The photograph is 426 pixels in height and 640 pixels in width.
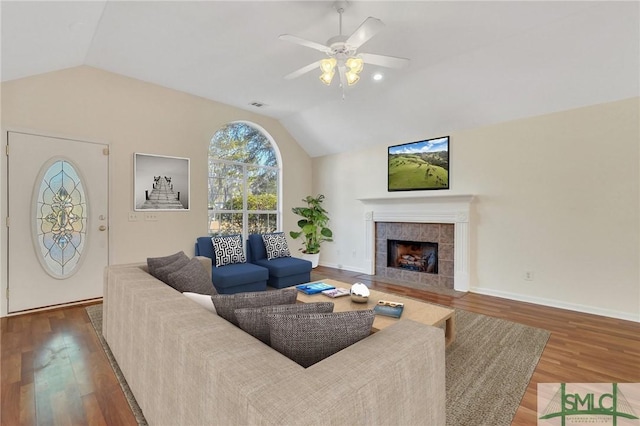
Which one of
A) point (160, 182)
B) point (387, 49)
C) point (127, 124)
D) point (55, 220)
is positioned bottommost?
point (55, 220)

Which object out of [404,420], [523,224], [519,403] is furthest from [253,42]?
[523,224]

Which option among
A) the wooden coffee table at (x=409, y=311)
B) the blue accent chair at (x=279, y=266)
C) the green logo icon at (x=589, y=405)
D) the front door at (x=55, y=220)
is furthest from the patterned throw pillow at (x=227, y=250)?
the green logo icon at (x=589, y=405)

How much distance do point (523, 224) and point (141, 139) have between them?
5358 millimetres

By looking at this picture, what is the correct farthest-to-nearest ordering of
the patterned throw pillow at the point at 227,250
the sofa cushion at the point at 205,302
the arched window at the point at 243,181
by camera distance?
the arched window at the point at 243,181 → the patterned throw pillow at the point at 227,250 → the sofa cushion at the point at 205,302

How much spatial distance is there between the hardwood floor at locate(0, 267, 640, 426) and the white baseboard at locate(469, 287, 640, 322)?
121 millimetres

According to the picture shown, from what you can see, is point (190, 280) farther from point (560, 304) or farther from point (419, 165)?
point (560, 304)

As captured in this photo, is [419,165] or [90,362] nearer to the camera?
[90,362]

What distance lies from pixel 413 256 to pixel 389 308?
293cm

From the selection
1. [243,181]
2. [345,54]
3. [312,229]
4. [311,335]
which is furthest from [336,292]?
[243,181]

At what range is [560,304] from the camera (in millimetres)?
3635

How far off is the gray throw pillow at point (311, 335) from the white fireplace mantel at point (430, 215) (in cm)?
380

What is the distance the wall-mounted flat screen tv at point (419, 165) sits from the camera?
4652 mm

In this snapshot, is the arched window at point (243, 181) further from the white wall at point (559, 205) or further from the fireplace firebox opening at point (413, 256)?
the white wall at point (559, 205)

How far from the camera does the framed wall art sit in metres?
4.09
